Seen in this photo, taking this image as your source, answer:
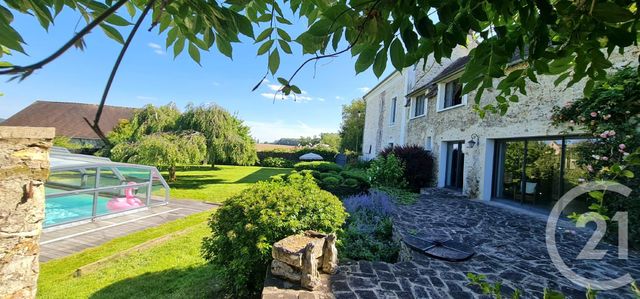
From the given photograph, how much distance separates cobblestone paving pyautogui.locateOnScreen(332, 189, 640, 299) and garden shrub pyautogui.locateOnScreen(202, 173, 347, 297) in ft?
2.75

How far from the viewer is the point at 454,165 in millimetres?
12234

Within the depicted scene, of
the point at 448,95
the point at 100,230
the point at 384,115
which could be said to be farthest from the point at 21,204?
the point at 384,115

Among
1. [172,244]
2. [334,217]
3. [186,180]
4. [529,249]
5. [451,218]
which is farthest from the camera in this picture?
[186,180]

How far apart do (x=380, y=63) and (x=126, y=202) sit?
10.9 metres

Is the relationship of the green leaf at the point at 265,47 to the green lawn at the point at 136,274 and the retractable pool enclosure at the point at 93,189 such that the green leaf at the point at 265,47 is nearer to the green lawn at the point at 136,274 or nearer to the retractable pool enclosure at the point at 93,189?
the green lawn at the point at 136,274

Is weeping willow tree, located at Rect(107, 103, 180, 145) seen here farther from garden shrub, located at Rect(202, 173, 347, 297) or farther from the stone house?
garden shrub, located at Rect(202, 173, 347, 297)

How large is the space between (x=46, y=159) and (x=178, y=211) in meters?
8.41

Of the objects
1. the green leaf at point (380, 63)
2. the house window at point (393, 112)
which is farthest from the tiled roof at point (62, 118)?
the green leaf at point (380, 63)

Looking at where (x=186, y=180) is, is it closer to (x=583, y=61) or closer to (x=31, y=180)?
(x=31, y=180)

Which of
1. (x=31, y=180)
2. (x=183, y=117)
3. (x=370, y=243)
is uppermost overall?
(x=183, y=117)

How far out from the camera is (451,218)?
7.53 meters

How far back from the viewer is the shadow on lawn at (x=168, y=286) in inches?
177

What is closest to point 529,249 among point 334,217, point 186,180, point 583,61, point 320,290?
point 334,217

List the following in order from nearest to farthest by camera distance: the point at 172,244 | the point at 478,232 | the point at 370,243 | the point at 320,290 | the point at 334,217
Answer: the point at 320,290 → the point at 334,217 → the point at 370,243 → the point at 478,232 → the point at 172,244
